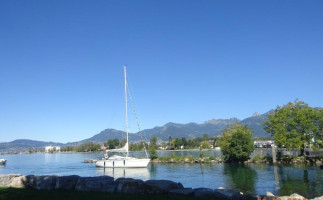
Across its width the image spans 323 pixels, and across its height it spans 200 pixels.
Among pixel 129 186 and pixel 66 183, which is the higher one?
pixel 66 183

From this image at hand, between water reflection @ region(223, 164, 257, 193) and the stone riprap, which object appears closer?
the stone riprap

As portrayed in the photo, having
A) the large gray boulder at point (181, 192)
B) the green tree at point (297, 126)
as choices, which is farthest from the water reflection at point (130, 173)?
the green tree at point (297, 126)

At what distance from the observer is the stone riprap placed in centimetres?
1330

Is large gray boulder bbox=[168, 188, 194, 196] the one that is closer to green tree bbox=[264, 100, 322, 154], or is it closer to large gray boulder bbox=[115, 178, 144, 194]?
large gray boulder bbox=[115, 178, 144, 194]

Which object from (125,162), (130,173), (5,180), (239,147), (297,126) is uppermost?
(297,126)

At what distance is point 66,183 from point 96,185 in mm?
1819

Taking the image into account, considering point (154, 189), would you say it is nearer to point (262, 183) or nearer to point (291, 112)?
point (262, 183)

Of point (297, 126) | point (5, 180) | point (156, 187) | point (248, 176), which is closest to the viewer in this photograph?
point (156, 187)

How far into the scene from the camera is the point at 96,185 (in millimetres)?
14445

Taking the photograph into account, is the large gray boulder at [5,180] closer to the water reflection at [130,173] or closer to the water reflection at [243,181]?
the water reflection at [243,181]

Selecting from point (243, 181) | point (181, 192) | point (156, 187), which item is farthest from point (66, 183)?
point (243, 181)

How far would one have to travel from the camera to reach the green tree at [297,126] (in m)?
48.6

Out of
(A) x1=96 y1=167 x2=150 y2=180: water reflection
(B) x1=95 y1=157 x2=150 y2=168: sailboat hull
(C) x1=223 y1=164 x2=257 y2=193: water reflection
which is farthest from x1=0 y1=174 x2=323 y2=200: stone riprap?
(B) x1=95 y1=157 x2=150 y2=168: sailboat hull

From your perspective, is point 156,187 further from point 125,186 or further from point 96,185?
point 96,185
